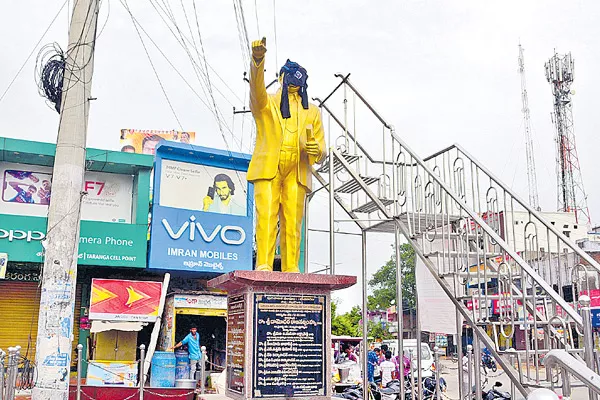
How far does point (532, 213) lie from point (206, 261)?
12.2 m

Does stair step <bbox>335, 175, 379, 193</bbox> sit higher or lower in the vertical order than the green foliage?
higher

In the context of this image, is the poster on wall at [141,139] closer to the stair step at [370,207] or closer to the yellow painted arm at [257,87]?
the stair step at [370,207]

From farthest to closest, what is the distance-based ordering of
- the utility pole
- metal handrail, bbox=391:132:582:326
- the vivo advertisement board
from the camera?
the vivo advertisement board → the utility pole → metal handrail, bbox=391:132:582:326

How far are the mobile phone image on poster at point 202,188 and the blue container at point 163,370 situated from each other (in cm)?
459

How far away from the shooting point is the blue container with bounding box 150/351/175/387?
48.5 feet

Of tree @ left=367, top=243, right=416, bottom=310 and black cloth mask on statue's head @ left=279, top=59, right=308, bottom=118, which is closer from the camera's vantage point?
black cloth mask on statue's head @ left=279, top=59, right=308, bottom=118

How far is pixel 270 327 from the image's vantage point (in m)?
5.96

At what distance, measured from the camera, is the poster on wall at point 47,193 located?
55.5 ft

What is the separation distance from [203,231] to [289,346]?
39.5ft

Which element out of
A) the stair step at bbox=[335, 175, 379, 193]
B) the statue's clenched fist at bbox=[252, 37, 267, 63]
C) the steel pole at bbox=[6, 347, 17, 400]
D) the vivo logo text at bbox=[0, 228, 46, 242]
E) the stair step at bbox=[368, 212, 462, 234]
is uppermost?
the statue's clenched fist at bbox=[252, 37, 267, 63]

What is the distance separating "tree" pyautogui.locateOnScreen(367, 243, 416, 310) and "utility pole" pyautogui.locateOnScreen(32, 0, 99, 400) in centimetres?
3905

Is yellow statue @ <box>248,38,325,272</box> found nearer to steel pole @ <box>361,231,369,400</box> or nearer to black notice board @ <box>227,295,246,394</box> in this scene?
black notice board @ <box>227,295,246,394</box>

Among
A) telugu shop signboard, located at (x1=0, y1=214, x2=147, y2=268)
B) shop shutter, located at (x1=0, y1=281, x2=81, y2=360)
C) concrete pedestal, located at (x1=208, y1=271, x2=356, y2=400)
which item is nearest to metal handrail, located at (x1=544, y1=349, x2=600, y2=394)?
concrete pedestal, located at (x1=208, y1=271, x2=356, y2=400)

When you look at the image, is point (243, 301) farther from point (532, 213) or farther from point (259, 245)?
point (532, 213)
